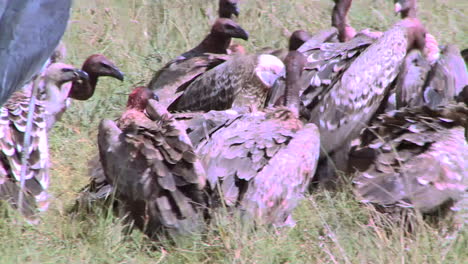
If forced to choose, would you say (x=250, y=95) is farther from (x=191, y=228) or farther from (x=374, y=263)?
(x=374, y=263)

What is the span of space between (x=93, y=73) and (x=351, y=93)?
2.22m

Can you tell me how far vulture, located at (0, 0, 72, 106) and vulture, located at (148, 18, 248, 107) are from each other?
2260mm

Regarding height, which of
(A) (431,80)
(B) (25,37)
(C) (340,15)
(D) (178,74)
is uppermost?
(B) (25,37)

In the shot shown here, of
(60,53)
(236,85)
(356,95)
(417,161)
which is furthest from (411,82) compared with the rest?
(60,53)

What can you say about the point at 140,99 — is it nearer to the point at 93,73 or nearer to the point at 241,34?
the point at 93,73

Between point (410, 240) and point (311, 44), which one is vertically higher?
point (311, 44)

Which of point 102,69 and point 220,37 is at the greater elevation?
point 220,37

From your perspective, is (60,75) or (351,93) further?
(60,75)

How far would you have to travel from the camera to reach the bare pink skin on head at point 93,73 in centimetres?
700

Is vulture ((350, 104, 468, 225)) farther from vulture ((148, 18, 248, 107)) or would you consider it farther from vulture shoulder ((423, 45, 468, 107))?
vulture ((148, 18, 248, 107))

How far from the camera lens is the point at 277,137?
532 centimetres

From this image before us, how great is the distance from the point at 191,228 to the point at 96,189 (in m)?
0.85

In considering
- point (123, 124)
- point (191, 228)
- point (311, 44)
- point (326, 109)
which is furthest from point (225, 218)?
point (311, 44)

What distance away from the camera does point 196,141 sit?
5539 millimetres
